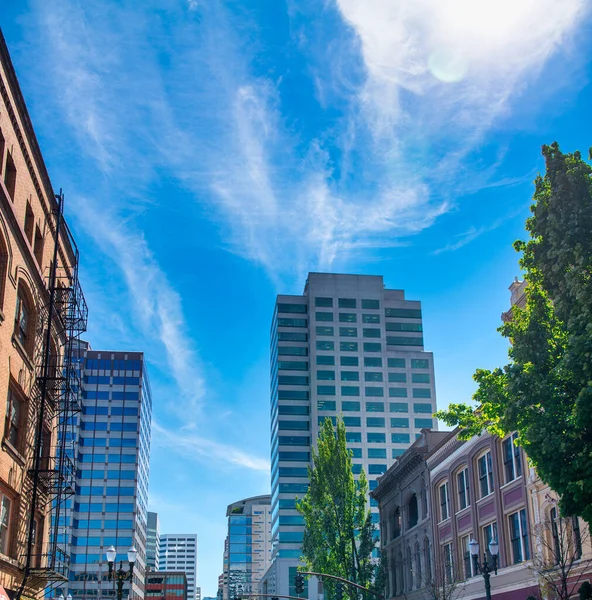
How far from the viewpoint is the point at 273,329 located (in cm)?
14112

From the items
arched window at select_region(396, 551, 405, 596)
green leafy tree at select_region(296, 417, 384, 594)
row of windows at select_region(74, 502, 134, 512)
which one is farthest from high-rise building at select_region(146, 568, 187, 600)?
arched window at select_region(396, 551, 405, 596)

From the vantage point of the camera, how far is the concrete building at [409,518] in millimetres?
51781

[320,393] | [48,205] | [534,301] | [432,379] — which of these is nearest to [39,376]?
[48,205]

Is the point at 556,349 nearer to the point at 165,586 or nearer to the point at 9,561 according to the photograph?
the point at 9,561

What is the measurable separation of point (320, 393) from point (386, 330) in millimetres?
16336

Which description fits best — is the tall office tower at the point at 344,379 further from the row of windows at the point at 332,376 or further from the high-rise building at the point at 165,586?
the high-rise building at the point at 165,586

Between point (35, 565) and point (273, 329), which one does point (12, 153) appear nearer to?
point (35, 565)

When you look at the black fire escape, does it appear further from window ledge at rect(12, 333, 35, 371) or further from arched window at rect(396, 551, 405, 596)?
arched window at rect(396, 551, 405, 596)

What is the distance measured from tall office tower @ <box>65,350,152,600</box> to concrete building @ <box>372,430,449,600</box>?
261 ft

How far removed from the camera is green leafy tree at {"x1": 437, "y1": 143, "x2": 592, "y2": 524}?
20.3 meters

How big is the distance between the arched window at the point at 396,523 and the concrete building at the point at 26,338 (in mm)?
34435

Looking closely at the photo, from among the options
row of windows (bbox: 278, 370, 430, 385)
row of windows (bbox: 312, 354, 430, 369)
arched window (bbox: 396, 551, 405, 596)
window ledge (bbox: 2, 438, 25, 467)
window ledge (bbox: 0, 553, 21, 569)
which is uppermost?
row of windows (bbox: 312, 354, 430, 369)

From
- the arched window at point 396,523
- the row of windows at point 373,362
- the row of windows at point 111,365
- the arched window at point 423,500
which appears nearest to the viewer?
the arched window at point 423,500

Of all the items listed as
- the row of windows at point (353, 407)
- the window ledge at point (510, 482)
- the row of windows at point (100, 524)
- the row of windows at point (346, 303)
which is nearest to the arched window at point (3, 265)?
the window ledge at point (510, 482)
